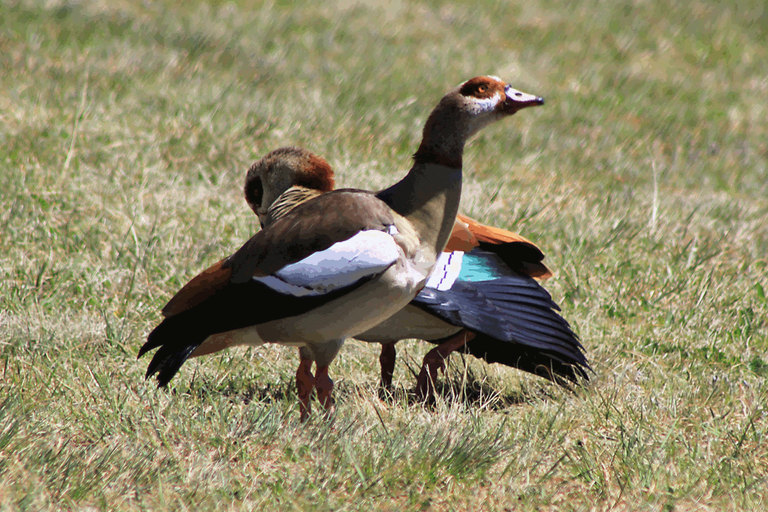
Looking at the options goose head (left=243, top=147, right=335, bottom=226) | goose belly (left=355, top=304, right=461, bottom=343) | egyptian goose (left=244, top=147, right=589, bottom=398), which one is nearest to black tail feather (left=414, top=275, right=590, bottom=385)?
egyptian goose (left=244, top=147, right=589, bottom=398)

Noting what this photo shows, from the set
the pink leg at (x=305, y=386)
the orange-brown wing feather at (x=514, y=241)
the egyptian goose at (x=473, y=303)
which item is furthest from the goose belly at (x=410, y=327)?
the orange-brown wing feather at (x=514, y=241)

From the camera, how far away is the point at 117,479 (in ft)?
9.18

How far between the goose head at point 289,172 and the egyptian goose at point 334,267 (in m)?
0.59

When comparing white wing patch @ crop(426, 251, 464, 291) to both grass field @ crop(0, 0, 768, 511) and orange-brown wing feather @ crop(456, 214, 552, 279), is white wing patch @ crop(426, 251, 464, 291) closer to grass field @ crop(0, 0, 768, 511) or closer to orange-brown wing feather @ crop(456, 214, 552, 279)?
orange-brown wing feather @ crop(456, 214, 552, 279)

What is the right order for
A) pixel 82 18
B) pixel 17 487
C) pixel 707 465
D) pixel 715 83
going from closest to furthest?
pixel 17 487
pixel 707 465
pixel 82 18
pixel 715 83

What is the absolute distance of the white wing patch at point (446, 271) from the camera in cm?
373

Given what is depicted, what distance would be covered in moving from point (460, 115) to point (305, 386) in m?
1.32

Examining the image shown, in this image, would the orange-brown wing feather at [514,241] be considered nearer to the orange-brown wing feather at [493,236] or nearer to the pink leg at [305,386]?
the orange-brown wing feather at [493,236]

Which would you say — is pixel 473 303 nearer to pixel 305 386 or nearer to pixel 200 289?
pixel 305 386

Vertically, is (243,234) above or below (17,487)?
below

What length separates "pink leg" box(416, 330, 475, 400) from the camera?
3828 millimetres

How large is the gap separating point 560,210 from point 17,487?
464cm

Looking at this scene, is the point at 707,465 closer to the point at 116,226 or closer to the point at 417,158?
the point at 417,158

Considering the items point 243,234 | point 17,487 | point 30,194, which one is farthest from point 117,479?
point 30,194
